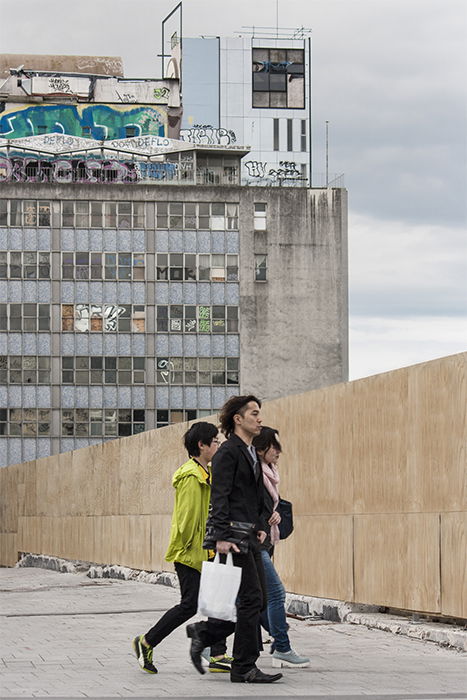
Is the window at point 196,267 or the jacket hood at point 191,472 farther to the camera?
the window at point 196,267

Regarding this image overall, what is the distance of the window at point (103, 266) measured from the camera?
258 feet

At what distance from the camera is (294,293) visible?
8006 cm

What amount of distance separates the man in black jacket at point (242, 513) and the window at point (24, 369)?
69.8 metres

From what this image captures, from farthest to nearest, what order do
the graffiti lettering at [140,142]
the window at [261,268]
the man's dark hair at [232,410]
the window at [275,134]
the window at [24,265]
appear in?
the window at [275,134], the graffiti lettering at [140,142], the window at [261,268], the window at [24,265], the man's dark hair at [232,410]

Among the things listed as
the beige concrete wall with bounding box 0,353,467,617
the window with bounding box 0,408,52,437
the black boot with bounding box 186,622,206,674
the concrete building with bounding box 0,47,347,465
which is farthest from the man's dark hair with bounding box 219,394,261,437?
the window with bounding box 0,408,52,437

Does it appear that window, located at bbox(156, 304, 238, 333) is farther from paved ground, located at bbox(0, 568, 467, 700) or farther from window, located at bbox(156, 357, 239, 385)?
paved ground, located at bbox(0, 568, 467, 700)

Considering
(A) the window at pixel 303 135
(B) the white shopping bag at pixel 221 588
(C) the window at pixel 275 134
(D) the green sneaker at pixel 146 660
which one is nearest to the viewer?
(B) the white shopping bag at pixel 221 588

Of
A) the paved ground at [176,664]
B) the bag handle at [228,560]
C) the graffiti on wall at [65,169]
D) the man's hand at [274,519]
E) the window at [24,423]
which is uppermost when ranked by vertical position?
the graffiti on wall at [65,169]

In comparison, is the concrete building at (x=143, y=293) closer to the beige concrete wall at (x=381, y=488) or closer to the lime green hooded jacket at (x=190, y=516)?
the beige concrete wall at (x=381, y=488)

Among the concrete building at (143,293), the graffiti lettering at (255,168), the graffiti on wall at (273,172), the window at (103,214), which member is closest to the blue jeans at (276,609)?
the concrete building at (143,293)

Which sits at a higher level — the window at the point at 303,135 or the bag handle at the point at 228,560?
the window at the point at 303,135

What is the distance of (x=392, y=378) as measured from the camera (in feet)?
41.0

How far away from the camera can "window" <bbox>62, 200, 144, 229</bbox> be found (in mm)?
79062

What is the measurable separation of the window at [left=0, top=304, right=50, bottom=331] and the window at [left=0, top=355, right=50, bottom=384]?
62.0 inches
